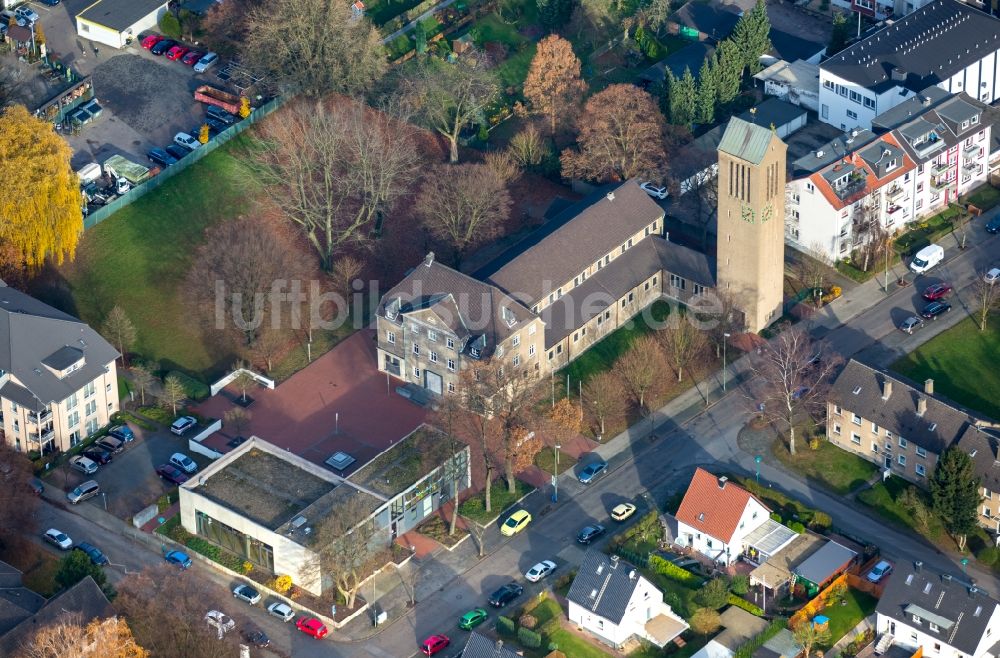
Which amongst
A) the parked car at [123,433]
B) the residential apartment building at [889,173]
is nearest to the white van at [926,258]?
the residential apartment building at [889,173]

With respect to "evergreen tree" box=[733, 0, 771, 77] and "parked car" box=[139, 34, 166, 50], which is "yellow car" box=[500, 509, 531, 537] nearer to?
"evergreen tree" box=[733, 0, 771, 77]

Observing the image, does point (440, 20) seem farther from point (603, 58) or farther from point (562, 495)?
point (562, 495)

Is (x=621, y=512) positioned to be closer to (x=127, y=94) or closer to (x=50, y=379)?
(x=50, y=379)

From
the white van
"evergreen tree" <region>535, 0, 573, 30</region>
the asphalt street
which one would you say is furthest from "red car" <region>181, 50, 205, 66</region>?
the white van

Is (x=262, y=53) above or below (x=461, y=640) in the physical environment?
above

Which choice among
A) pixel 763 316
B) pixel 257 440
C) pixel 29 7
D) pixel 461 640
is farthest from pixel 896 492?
pixel 29 7

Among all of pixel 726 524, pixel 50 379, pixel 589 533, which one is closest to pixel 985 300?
pixel 726 524

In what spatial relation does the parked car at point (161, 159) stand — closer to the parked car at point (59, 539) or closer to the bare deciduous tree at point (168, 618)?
the parked car at point (59, 539)
